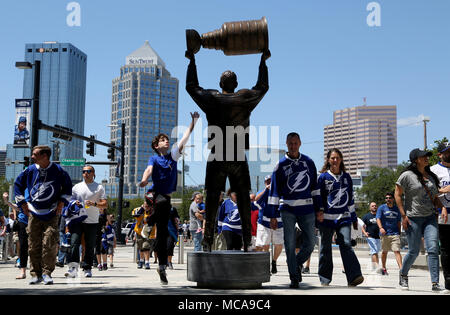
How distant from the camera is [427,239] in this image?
6656 mm

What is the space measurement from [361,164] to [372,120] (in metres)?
20.0

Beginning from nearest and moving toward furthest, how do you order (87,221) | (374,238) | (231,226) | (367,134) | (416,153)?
(416,153) → (87,221) → (231,226) → (374,238) → (367,134)

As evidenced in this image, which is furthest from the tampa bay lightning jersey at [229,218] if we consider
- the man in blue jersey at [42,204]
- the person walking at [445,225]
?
the person walking at [445,225]

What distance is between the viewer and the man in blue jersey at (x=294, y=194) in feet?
21.5

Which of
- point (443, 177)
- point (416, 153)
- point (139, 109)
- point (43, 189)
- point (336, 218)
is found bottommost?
point (336, 218)

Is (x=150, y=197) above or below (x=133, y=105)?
below

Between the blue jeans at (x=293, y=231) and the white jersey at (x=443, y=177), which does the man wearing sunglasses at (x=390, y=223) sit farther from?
the blue jeans at (x=293, y=231)

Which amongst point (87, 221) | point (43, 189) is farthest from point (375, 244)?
point (43, 189)

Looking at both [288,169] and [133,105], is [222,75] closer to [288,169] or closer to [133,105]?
[288,169]

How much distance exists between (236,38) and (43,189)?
3.40 meters

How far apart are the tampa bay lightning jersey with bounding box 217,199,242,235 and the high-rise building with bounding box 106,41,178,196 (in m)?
167

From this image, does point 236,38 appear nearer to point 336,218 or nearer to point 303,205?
point 303,205

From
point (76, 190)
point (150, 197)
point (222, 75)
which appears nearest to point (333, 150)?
point (222, 75)

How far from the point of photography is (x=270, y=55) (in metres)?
6.46
